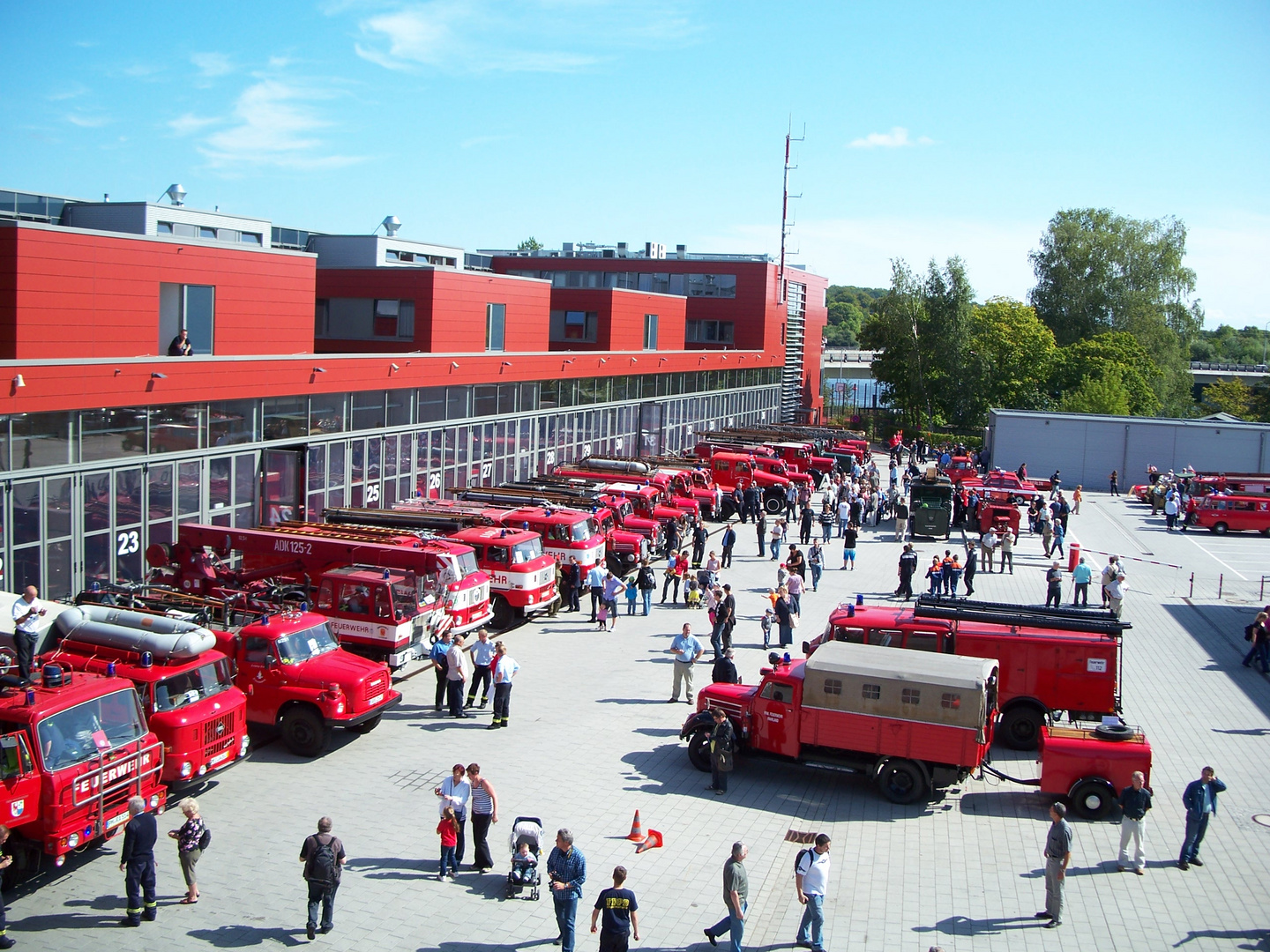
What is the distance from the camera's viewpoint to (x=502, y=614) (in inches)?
929

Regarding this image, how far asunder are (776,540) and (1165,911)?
21654mm

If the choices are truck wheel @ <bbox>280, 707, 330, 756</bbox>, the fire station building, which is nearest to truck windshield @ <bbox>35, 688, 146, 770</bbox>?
truck wheel @ <bbox>280, 707, 330, 756</bbox>

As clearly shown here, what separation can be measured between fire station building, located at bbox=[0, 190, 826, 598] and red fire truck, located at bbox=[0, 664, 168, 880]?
828 centimetres

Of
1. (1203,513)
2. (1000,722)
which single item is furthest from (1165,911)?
(1203,513)

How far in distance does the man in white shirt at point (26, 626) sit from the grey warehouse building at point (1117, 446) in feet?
164

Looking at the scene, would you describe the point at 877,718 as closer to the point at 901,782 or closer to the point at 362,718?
the point at 901,782

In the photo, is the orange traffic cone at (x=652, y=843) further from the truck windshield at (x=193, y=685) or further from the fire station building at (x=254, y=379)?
the fire station building at (x=254, y=379)

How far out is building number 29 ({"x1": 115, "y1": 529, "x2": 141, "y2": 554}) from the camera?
21.8 m

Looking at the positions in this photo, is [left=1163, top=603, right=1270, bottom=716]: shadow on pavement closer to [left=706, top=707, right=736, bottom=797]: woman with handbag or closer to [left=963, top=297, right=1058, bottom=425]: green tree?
[left=706, top=707, right=736, bottom=797]: woman with handbag

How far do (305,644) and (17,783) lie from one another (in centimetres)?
549

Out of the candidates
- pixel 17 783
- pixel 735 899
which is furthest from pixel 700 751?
pixel 17 783

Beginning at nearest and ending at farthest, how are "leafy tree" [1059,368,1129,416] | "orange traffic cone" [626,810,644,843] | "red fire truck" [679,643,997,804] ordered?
"orange traffic cone" [626,810,644,843] < "red fire truck" [679,643,997,804] < "leafy tree" [1059,368,1129,416]

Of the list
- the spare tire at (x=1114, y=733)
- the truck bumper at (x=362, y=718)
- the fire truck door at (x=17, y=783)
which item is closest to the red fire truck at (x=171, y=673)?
the truck bumper at (x=362, y=718)

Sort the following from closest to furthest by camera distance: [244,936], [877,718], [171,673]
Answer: [244,936], [171,673], [877,718]
